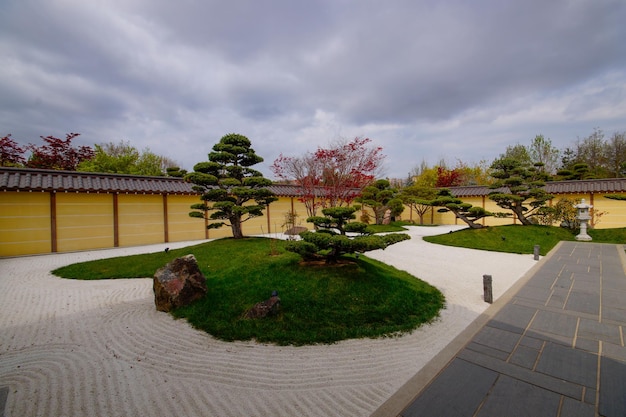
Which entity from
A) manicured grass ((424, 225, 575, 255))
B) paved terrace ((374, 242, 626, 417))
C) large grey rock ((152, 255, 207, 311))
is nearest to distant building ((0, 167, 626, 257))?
manicured grass ((424, 225, 575, 255))

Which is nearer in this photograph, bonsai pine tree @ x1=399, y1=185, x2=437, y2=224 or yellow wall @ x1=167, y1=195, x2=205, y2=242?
A: yellow wall @ x1=167, y1=195, x2=205, y2=242

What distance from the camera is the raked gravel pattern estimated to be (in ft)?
8.38

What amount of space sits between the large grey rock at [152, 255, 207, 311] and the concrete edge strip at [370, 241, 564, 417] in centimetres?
389

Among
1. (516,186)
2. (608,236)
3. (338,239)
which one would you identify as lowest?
(608,236)

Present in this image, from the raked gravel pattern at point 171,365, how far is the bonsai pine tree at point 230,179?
5.77 m

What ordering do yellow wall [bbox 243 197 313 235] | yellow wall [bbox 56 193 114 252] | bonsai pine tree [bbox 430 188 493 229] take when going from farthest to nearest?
1. yellow wall [bbox 243 197 313 235]
2. bonsai pine tree [bbox 430 188 493 229]
3. yellow wall [bbox 56 193 114 252]

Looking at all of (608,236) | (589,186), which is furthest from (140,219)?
(589,186)

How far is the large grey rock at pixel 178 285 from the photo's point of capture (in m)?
4.82

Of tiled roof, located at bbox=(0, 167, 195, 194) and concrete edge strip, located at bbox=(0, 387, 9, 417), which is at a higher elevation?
tiled roof, located at bbox=(0, 167, 195, 194)

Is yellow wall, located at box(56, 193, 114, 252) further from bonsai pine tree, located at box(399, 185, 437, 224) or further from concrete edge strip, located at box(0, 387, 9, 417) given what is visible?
bonsai pine tree, located at box(399, 185, 437, 224)

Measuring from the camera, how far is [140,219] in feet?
42.6

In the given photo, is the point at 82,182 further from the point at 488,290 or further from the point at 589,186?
the point at 589,186

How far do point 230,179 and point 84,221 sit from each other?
6.82 meters

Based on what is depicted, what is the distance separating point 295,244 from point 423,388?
345 centimetres
